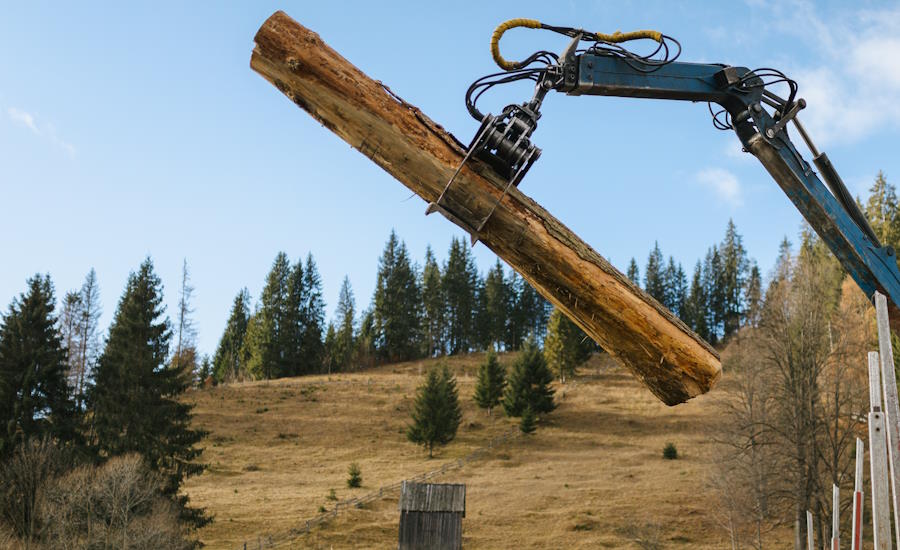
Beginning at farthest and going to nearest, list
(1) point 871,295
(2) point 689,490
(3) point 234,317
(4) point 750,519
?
(3) point 234,317, (2) point 689,490, (4) point 750,519, (1) point 871,295

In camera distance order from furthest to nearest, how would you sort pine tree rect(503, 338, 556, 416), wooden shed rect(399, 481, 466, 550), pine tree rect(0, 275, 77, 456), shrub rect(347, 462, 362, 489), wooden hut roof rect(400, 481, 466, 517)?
1. pine tree rect(503, 338, 556, 416)
2. shrub rect(347, 462, 362, 489)
3. pine tree rect(0, 275, 77, 456)
4. wooden hut roof rect(400, 481, 466, 517)
5. wooden shed rect(399, 481, 466, 550)

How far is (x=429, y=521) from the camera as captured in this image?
23375mm

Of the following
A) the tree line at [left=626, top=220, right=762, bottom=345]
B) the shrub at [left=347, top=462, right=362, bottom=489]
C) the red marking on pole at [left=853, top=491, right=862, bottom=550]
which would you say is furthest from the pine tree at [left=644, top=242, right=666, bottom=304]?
the red marking on pole at [left=853, top=491, right=862, bottom=550]

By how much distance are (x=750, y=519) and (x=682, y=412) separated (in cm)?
2997

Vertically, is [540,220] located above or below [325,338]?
below

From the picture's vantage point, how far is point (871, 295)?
7375mm

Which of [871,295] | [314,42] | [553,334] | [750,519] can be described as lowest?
[750,519]

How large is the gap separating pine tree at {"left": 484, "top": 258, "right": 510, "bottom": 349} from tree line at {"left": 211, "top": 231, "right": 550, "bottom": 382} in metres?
0.14

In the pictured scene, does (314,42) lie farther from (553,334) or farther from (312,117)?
(553,334)

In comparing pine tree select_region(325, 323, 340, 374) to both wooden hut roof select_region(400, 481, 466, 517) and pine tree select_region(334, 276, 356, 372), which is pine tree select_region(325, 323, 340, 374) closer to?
pine tree select_region(334, 276, 356, 372)

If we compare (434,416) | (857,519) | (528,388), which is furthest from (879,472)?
(528,388)

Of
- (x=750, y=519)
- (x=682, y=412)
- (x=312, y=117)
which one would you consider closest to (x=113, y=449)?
(x=750, y=519)

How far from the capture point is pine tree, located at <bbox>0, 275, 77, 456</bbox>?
115 feet

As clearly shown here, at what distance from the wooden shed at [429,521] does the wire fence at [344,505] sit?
35.5ft
